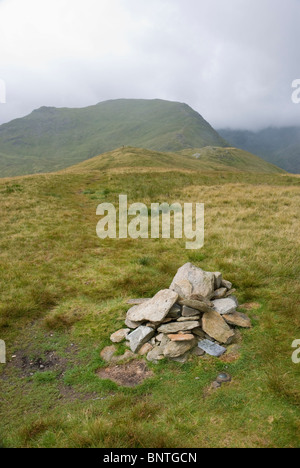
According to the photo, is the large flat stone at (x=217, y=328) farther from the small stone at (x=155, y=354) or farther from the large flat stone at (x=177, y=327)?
the small stone at (x=155, y=354)

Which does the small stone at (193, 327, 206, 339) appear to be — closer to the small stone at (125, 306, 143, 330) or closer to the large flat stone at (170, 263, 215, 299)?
the large flat stone at (170, 263, 215, 299)

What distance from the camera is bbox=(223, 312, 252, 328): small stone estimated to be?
7012 mm

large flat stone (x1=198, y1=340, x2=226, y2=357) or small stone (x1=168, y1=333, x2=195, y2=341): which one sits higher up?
small stone (x1=168, y1=333, x2=195, y2=341)

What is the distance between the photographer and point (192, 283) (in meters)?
8.00

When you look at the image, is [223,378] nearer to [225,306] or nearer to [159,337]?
[159,337]

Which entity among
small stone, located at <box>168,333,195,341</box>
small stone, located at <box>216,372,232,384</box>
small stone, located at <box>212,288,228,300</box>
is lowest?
small stone, located at <box>216,372,232,384</box>

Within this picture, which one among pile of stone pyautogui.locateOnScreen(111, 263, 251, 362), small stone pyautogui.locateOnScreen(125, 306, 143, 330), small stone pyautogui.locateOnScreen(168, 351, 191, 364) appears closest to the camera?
small stone pyautogui.locateOnScreen(168, 351, 191, 364)

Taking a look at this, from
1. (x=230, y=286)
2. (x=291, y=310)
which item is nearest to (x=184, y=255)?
(x=230, y=286)

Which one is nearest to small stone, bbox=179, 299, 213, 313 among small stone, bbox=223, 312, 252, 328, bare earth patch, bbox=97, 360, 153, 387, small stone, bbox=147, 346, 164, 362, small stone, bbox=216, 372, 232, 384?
small stone, bbox=223, 312, 252, 328

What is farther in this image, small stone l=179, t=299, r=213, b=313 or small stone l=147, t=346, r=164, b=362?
small stone l=179, t=299, r=213, b=313

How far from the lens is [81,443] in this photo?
418 cm

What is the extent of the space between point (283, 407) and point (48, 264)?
9.77m

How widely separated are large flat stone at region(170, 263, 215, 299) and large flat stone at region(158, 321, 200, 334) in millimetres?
845
